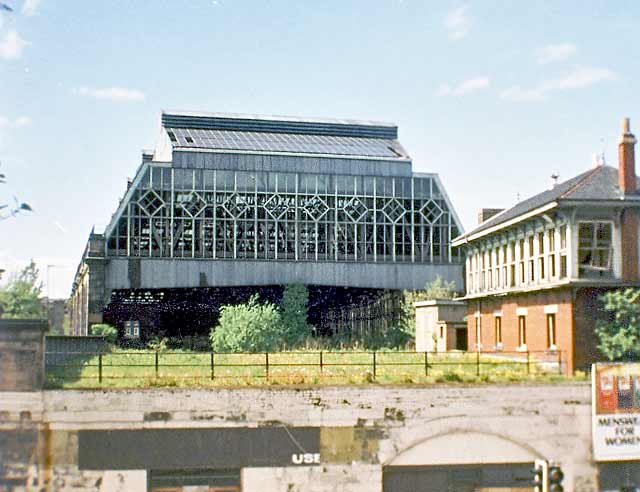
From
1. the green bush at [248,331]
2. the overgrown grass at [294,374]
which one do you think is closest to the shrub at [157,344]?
the green bush at [248,331]

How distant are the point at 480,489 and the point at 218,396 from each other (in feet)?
30.3

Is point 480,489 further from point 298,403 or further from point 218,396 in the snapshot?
point 218,396

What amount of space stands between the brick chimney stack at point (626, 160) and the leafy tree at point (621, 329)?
4137 millimetres

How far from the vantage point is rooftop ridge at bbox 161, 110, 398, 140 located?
6588cm

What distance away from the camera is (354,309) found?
229 ft

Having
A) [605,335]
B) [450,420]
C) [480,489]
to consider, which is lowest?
[480,489]

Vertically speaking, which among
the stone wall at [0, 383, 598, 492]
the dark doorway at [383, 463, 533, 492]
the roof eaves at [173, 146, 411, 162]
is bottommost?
the dark doorway at [383, 463, 533, 492]

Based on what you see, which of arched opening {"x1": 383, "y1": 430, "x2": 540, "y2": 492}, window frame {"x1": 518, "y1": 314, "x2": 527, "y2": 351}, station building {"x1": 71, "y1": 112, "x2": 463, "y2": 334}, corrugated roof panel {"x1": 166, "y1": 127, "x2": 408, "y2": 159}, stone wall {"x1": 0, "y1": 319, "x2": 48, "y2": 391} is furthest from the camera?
corrugated roof panel {"x1": 166, "y1": 127, "x2": 408, "y2": 159}

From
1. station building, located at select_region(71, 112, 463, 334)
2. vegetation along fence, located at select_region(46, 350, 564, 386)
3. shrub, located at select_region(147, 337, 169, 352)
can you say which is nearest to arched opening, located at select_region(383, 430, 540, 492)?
vegetation along fence, located at select_region(46, 350, 564, 386)

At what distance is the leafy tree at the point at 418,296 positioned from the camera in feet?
175

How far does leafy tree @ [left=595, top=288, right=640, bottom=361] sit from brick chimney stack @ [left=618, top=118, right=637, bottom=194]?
4.14 meters

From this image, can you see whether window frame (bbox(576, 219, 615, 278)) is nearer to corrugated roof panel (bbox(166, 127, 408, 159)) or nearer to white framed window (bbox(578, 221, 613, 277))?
white framed window (bbox(578, 221, 613, 277))

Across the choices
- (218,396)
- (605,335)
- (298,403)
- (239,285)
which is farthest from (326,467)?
(239,285)

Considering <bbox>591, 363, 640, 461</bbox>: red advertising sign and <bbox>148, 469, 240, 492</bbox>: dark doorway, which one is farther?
<bbox>591, 363, 640, 461</bbox>: red advertising sign
